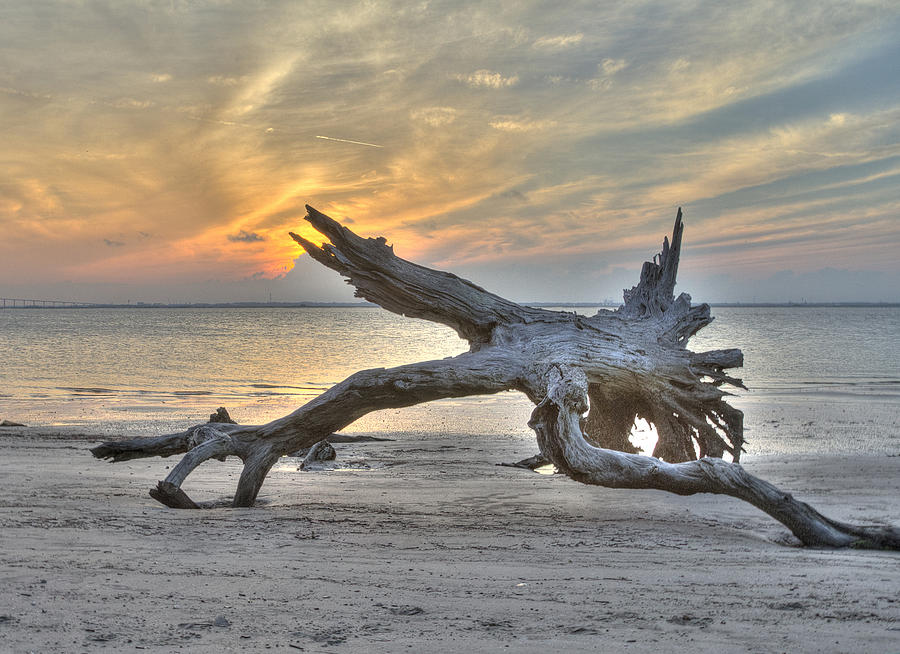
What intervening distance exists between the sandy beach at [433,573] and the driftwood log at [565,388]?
0.42 metres

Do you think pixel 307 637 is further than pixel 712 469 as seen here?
No

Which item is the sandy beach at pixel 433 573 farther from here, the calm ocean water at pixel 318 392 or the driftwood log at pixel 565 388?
the calm ocean water at pixel 318 392

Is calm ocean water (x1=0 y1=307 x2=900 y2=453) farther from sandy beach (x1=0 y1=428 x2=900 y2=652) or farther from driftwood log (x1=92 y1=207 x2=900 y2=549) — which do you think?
sandy beach (x1=0 y1=428 x2=900 y2=652)

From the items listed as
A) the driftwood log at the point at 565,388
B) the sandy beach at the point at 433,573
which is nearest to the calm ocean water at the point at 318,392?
the driftwood log at the point at 565,388

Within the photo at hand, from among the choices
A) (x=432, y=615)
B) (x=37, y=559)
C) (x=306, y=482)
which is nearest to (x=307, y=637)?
(x=432, y=615)

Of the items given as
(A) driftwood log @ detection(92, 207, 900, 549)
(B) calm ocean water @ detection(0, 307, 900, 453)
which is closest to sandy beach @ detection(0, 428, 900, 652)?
(A) driftwood log @ detection(92, 207, 900, 549)

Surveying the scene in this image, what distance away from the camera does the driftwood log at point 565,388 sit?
18.6ft

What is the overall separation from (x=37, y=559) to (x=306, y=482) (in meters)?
3.95

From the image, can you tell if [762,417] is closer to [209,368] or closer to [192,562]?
[192,562]

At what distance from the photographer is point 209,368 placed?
3133cm

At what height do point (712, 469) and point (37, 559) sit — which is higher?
point (712, 469)

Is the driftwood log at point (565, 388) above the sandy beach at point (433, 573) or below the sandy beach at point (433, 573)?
above

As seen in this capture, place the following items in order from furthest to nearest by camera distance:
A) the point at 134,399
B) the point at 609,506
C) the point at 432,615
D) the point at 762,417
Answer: the point at 134,399
the point at 762,417
the point at 609,506
the point at 432,615

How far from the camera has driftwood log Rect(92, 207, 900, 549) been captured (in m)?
5.66
